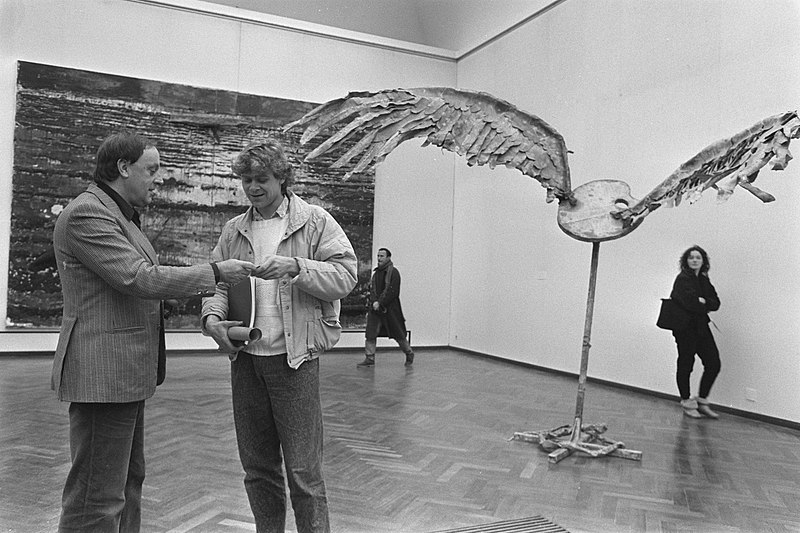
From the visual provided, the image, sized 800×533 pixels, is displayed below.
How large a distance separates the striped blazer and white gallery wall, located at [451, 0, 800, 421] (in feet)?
16.3

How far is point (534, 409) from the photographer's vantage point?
20.4 ft

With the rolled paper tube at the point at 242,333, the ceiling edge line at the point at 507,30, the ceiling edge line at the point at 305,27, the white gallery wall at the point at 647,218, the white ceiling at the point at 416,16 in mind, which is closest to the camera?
the rolled paper tube at the point at 242,333

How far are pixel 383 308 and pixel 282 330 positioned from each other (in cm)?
635

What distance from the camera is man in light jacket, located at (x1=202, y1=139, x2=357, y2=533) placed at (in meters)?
2.29

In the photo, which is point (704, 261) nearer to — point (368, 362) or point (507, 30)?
point (368, 362)

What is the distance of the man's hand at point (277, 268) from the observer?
216 centimetres

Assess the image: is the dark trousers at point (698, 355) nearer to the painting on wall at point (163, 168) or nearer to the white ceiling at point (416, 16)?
the painting on wall at point (163, 168)

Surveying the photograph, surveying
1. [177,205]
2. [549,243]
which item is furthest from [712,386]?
[177,205]

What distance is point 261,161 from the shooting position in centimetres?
228

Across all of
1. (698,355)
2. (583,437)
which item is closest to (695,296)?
(698,355)

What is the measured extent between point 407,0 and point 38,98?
602cm

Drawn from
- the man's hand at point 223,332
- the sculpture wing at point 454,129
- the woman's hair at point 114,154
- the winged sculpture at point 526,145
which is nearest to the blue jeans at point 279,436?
the man's hand at point 223,332

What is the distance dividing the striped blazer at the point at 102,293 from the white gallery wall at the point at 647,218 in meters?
4.95

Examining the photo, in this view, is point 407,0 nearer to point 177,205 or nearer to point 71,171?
point 177,205
